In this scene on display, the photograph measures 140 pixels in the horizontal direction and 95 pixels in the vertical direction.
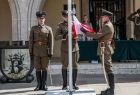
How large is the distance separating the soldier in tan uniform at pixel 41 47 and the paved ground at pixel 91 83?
1.66 ft

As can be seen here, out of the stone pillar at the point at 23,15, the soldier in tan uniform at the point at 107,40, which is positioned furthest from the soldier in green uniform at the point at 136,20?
the soldier in tan uniform at the point at 107,40

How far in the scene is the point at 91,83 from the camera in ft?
50.4

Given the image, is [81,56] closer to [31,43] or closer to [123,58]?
[123,58]

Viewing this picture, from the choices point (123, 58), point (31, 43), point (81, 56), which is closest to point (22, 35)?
point (81, 56)

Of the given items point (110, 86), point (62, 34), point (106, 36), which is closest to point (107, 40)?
point (106, 36)

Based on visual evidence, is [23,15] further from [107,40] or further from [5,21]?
[107,40]

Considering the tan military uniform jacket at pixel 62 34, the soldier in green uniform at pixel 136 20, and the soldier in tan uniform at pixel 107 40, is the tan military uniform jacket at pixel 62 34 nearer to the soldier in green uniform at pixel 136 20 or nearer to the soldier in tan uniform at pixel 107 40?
the soldier in tan uniform at pixel 107 40

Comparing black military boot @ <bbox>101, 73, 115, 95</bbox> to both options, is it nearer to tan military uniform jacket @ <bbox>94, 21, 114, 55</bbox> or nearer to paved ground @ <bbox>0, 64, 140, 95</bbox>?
paved ground @ <bbox>0, 64, 140, 95</bbox>

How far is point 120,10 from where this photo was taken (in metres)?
22.6

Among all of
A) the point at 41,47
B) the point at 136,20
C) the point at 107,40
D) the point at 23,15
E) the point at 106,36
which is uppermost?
the point at 23,15

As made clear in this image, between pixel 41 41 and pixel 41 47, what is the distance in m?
0.17

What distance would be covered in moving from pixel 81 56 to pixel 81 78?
1.31 meters

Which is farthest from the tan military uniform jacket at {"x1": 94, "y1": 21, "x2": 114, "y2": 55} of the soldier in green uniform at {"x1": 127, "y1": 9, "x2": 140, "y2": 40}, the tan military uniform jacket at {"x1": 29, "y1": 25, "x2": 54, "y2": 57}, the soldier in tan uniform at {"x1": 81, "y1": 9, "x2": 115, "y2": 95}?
the soldier in green uniform at {"x1": 127, "y1": 9, "x2": 140, "y2": 40}

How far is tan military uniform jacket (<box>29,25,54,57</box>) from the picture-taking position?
13.5m
